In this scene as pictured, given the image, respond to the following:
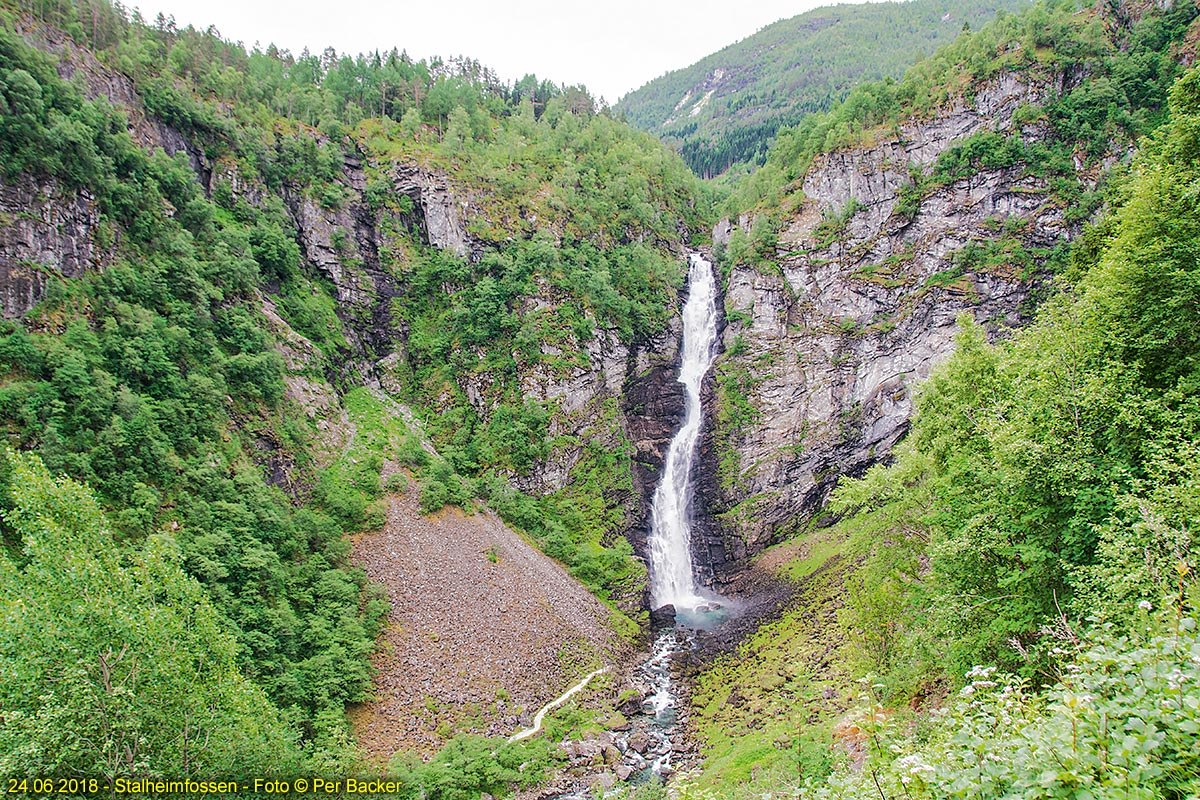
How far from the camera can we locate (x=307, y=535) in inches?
1297

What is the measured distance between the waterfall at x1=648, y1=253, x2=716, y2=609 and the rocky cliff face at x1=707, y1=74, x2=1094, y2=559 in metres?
2.76

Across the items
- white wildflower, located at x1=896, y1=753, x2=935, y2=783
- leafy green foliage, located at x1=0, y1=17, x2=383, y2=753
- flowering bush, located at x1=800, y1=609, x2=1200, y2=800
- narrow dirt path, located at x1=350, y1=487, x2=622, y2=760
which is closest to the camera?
flowering bush, located at x1=800, y1=609, x2=1200, y2=800

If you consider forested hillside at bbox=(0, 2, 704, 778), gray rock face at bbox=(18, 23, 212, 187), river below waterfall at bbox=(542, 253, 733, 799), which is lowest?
river below waterfall at bbox=(542, 253, 733, 799)

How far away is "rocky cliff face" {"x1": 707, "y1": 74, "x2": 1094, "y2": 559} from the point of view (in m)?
51.2

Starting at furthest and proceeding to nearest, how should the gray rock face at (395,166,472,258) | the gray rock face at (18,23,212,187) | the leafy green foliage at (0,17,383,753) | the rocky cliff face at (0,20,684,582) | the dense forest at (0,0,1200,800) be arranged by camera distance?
the gray rock face at (395,166,472,258) < the rocky cliff face at (0,20,684,582) < the gray rock face at (18,23,212,187) < the leafy green foliage at (0,17,383,753) < the dense forest at (0,0,1200,800)

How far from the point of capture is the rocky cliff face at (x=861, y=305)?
168ft

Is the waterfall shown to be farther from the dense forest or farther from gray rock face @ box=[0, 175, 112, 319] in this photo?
gray rock face @ box=[0, 175, 112, 319]

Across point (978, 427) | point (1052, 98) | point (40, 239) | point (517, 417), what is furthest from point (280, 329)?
point (1052, 98)

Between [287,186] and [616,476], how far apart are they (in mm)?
41434

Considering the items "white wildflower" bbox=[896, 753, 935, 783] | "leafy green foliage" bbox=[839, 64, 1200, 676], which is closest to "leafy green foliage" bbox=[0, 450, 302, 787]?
"white wildflower" bbox=[896, 753, 935, 783]

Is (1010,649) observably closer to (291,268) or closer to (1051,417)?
(1051,417)

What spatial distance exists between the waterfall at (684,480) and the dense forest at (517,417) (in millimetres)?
3377

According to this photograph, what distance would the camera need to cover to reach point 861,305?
55969 mm

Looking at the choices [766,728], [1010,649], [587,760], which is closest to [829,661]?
[766,728]
